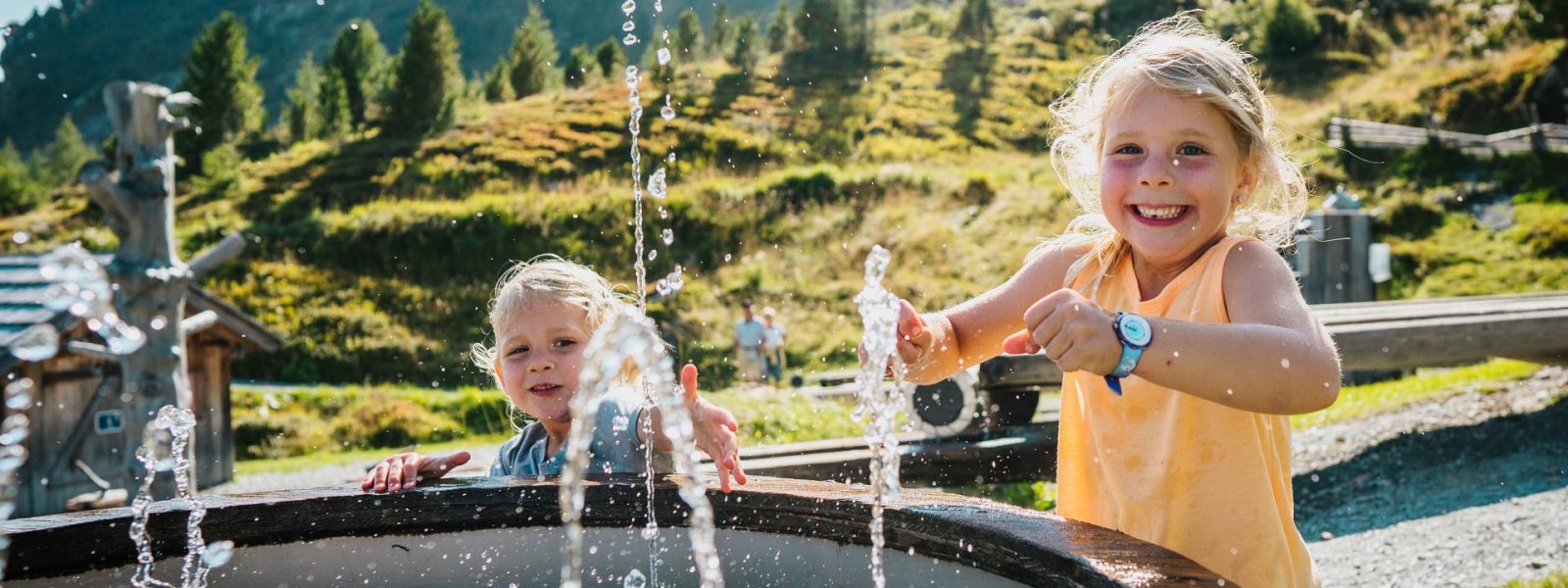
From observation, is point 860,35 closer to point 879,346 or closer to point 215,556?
point 879,346

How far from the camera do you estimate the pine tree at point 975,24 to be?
43.1m

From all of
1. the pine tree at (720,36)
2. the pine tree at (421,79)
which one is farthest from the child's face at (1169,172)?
the pine tree at (720,36)

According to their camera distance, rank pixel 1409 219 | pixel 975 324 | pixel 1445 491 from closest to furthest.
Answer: pixel 975 324, pixel 1445 491, pixel 1409 219

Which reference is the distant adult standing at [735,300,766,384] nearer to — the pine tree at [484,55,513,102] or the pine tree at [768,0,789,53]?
the pine tree at [484,55,513,102]

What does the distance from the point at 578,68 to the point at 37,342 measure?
34523 mm

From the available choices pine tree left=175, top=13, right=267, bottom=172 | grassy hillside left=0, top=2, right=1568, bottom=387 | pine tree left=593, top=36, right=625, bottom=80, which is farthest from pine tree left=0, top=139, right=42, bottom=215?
pine tree left=593, top=36, right=625, bottom=80

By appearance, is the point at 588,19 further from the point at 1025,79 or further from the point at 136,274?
the point at 136,274

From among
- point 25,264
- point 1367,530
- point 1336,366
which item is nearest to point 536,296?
point 1336,366

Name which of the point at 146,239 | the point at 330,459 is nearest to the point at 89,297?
the point at 146,239

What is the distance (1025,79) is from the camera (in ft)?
125

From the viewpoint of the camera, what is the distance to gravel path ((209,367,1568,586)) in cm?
457

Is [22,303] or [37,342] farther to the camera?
[22,303]

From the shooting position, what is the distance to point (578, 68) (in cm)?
4384

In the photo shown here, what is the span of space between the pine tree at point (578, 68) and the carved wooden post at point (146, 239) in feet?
114
